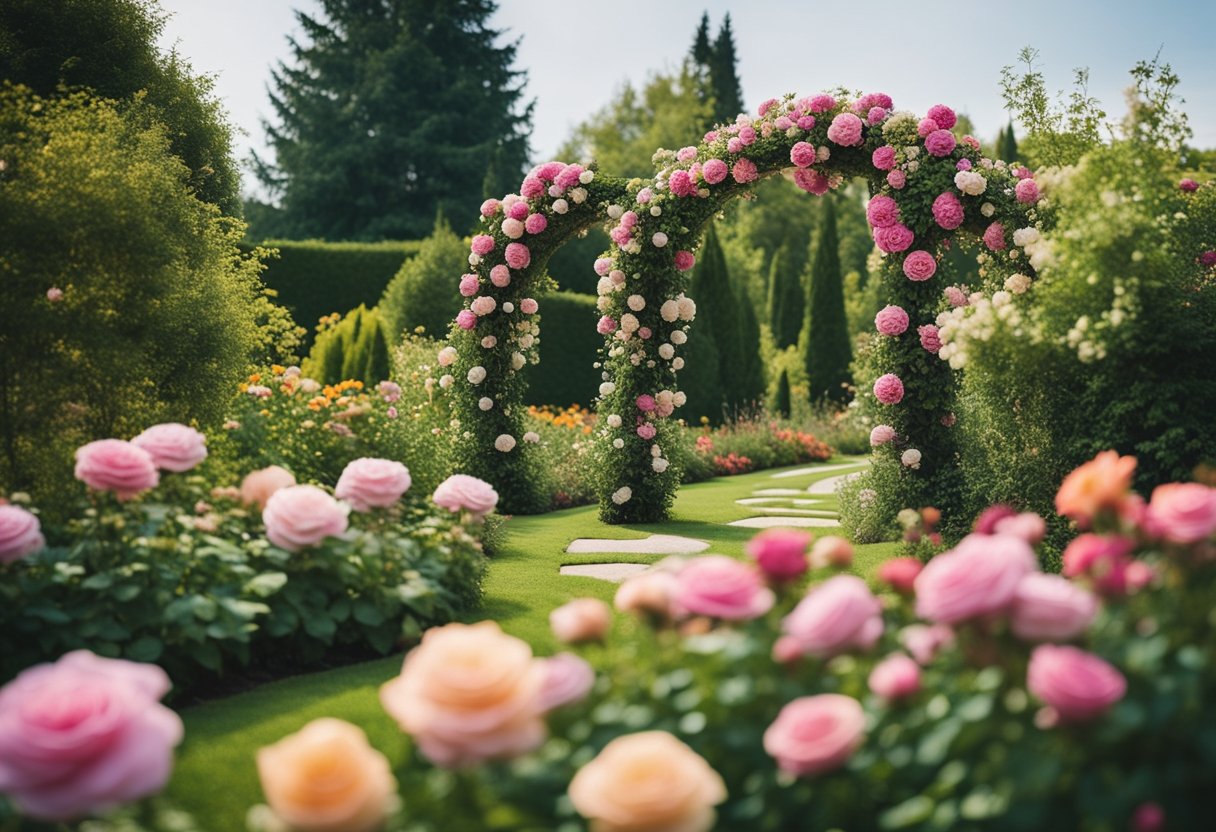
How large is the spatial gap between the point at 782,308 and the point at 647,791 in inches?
858

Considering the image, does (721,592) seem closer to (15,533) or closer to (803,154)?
(15,533)

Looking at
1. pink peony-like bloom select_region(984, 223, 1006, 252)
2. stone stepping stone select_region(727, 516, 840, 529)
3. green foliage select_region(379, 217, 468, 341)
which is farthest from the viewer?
green foliage select_region(379, 217, 468, 341)

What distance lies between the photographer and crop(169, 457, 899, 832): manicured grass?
8.18ft

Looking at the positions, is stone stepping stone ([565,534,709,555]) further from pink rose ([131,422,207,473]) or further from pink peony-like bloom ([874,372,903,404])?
pink rose ([131,422,207,473])

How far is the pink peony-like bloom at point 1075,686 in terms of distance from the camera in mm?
1507

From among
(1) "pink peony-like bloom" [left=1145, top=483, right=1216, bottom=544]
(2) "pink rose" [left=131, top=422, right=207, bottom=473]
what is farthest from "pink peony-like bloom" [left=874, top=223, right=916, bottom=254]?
(1) "pink peony-like bloom" [left=1145, top=483, right=1216, bottom=544]

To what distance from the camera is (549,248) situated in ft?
27.8

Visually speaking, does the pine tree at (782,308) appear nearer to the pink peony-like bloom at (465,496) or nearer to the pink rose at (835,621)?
the pink peony-like bloom at (465,496)

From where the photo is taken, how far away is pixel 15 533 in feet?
9.74

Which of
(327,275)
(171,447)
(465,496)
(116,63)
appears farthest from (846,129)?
(327,275)

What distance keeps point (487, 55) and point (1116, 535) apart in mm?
27571

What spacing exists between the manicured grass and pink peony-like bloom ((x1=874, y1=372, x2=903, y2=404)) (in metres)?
0.92

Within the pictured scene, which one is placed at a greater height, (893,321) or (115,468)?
(893,321)

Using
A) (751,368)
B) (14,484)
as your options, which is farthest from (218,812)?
(751,368)
